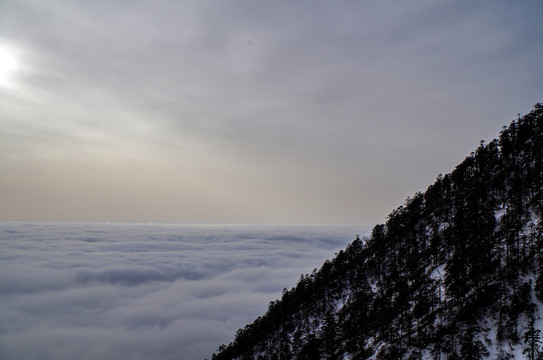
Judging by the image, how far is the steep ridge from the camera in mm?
62906

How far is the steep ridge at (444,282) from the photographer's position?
62906mm

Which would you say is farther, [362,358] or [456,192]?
[456,192]

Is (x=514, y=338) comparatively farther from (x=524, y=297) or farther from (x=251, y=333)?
(x=251, y=333)

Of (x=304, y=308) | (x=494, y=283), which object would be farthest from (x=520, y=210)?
(x=304, y=308)

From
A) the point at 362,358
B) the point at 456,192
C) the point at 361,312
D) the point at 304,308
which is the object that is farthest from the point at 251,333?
the point at 456,192

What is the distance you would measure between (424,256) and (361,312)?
36144 millimetres

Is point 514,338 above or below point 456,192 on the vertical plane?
below

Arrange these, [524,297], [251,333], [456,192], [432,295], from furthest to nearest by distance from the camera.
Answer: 1. [251,333]
2. [456,192]
3. [432,295]
4. [524,297]

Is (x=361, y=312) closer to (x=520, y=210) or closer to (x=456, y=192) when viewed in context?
(x=520, y=210)

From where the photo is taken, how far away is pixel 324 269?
16262 centimetres

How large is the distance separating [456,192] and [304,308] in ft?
304

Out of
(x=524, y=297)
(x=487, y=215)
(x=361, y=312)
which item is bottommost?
(x=361, y=312)

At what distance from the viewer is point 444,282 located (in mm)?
83938

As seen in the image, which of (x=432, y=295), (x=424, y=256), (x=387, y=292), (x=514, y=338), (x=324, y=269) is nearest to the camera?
(x=514, y=338)
